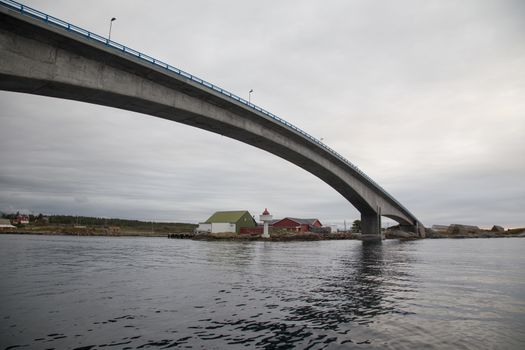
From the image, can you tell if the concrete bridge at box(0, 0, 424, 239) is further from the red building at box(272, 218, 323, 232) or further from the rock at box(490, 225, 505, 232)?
the rock at box(490, 225, 505, 232)

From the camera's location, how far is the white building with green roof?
8612cm

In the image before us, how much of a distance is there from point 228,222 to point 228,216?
3648 millimetres

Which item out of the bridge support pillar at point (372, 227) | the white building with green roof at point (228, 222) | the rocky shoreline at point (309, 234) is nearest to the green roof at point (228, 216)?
the white building with green roof at point (228, 222)

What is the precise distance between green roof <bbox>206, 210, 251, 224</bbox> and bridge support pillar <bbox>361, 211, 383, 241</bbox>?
3233 cm

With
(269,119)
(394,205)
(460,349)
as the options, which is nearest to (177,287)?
(460,349)

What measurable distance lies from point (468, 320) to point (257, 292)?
757cm

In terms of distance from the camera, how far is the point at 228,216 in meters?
89.8

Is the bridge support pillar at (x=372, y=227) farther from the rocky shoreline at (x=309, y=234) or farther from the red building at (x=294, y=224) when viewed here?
the red building at (x=294, y=224)

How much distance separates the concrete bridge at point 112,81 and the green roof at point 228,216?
42.6 meters

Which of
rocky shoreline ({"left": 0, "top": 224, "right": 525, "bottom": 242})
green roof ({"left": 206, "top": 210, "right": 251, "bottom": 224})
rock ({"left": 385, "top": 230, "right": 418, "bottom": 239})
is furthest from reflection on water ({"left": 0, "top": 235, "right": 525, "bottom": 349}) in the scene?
rock ({"left": 385, "top": 230, "right": 418, "bottom": 239})

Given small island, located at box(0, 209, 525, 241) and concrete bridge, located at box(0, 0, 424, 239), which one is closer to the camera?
concrete bridge, located at box(0, 0, 424, 239)

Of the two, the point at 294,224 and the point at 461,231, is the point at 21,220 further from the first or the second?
the point at 461,231

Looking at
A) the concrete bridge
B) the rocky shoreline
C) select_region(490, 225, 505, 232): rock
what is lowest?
the rocky shoreline

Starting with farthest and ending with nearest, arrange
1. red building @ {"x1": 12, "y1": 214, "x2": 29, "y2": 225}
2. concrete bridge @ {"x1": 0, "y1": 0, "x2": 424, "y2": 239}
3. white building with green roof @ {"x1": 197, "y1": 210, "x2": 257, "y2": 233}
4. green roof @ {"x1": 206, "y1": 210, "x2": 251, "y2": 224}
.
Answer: red building @ {"x1": 12, "y1": 214, "x2": 29, "y2": 225} < green roof @ {"x1": 206, "y1": 210, "x2": 251, "y2": 224} < white building with green roof @ {"x1": 197, "y1": 210, "x2": 257, "y2": 233} < concrete bridge @ {"x1": 0, "y1": 0, "x2": 424, "y2": 239}
